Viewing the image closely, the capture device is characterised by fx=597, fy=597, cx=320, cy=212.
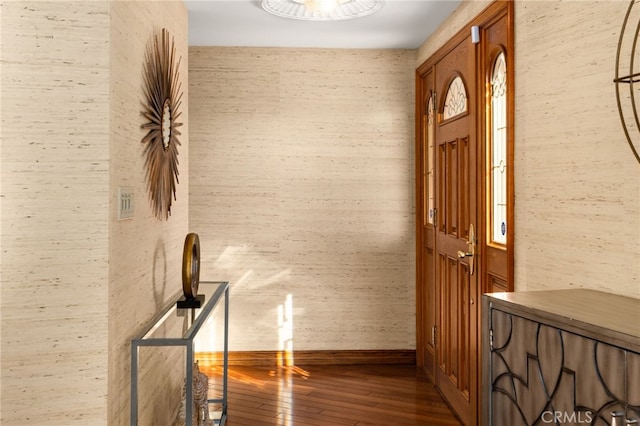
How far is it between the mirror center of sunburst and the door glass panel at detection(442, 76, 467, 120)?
1726mm

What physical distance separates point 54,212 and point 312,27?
2.54 metres

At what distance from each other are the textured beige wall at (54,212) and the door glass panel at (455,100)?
2.25m

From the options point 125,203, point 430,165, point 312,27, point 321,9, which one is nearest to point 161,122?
point 125,203

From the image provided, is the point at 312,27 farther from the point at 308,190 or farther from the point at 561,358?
the point at 561,358

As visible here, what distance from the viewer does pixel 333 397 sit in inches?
157

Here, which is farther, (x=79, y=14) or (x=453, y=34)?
(x=453, y=34)

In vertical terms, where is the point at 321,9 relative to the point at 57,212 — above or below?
above

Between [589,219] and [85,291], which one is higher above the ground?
[589,219]

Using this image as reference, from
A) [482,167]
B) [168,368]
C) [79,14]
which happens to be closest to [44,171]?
[79,14]

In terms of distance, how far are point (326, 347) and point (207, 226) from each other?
134 centimetres

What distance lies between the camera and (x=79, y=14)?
2115 millimetres

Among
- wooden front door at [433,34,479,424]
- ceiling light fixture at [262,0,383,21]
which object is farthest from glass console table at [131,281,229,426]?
ceiling light fixture at [262,0,383,21]

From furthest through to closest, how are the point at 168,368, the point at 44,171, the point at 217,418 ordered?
1. the point at 217,418
2. the point at 168,368
3. the point at 44,171

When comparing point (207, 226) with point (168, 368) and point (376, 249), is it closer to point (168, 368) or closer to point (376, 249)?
Answer: point (376, 249)
